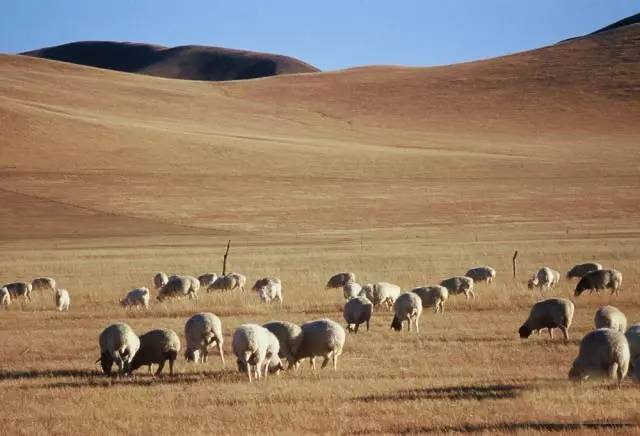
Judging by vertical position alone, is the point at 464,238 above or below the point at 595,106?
below

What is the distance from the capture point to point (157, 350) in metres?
14.8

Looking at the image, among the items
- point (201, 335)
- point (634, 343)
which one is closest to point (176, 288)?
point (201, 335)

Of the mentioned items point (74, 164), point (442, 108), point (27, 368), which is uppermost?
point (442, 108)

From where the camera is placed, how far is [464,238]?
46219mm

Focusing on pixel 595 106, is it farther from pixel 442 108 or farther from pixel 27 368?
pixel 27 368

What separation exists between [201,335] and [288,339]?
4.77ft

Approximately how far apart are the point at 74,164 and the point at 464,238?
32592 millimetres

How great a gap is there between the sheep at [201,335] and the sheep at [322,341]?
134 centimetres

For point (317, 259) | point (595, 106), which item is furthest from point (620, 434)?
point (595, 106)

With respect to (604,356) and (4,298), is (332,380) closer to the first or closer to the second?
(604,356)

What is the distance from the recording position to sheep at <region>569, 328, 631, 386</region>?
41.5 ft

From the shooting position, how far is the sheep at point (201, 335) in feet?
50.6

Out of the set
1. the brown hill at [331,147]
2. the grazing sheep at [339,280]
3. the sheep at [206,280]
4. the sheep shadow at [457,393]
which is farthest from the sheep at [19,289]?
the brown hill at [331,147]

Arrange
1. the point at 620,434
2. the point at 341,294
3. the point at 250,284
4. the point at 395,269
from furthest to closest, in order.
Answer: the point at 395,269 < the point at 250,284 < the point at 341,294 < the point at 620,434
